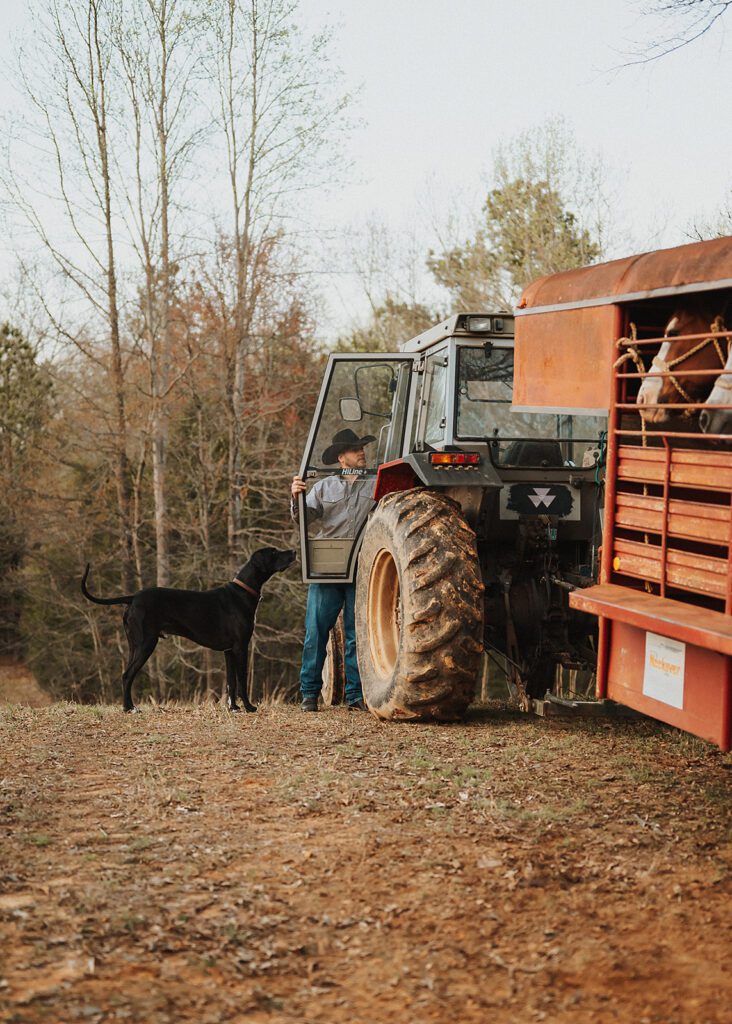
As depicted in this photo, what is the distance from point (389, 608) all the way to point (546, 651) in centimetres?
111

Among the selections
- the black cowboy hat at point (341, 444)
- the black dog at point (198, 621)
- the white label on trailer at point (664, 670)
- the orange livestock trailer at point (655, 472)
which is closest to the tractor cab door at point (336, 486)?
the black cowboy hat at point (341, 444)

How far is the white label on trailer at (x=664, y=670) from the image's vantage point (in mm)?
3871

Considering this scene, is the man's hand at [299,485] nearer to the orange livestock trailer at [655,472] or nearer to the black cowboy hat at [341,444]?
the black cowboy hat at [341,444]

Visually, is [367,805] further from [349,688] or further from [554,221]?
[554,221]

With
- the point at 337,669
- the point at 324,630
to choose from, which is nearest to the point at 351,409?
the point at 324,630

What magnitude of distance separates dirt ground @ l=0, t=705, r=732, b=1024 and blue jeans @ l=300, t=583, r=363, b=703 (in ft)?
7.61

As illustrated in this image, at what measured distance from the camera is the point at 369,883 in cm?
356

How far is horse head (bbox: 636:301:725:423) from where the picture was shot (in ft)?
13.6

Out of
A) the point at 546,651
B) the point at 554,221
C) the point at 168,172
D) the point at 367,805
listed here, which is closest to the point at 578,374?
the point at 367,805

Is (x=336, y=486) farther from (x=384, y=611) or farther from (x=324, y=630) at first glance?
(x=384, y=611)

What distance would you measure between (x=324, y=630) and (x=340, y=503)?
0.99m

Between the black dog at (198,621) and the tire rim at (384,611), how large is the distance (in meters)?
1.36

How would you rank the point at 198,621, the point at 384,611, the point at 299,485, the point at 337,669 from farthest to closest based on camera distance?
the point at 337,669 < the point at 198,621 < the point at 299,485 < the point at 384,611

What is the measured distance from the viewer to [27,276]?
66.0 feet
